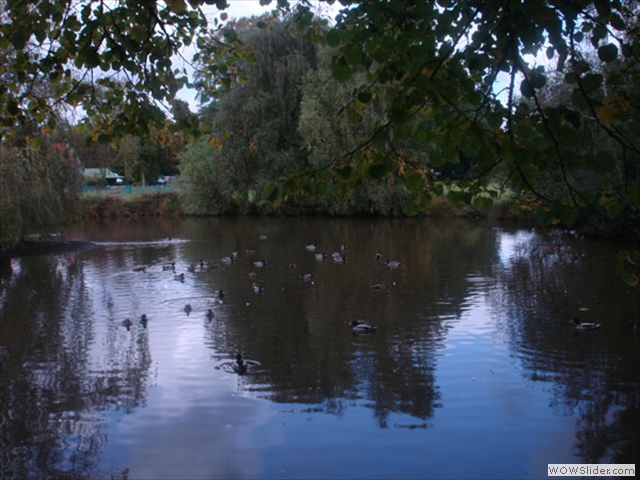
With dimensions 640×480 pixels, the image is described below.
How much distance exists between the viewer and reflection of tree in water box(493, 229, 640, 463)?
6232 mm

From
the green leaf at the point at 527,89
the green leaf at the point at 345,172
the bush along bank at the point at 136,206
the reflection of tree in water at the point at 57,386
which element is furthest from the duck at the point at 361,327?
the bush along bank at the point at 136,206

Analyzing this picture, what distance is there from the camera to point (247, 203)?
38.0 meters

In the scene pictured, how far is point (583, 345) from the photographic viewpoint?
9.03 m

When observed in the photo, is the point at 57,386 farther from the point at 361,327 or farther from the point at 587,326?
the point at 587,326

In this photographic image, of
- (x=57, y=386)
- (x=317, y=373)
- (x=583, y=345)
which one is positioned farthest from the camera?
(x=583, y=345)

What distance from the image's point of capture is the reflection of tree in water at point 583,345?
6232 millimetres

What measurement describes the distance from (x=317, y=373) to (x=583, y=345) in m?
4.00

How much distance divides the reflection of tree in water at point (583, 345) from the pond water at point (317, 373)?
0.11 ft

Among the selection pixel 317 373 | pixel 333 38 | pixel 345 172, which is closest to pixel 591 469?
pixel 317 373

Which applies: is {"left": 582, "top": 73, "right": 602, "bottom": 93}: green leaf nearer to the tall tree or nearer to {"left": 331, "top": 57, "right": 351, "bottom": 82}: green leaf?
{"left": 331, "top": 57, "right": 351, "bottom": 82}: green leaf

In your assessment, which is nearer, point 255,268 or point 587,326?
point 587,326

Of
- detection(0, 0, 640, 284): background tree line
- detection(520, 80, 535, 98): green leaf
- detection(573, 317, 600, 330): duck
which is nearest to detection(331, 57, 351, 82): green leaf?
detection(0, 0, 640, 284): background tree line

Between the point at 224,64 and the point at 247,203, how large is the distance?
1283 inches

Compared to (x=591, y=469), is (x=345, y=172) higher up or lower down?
higher up
